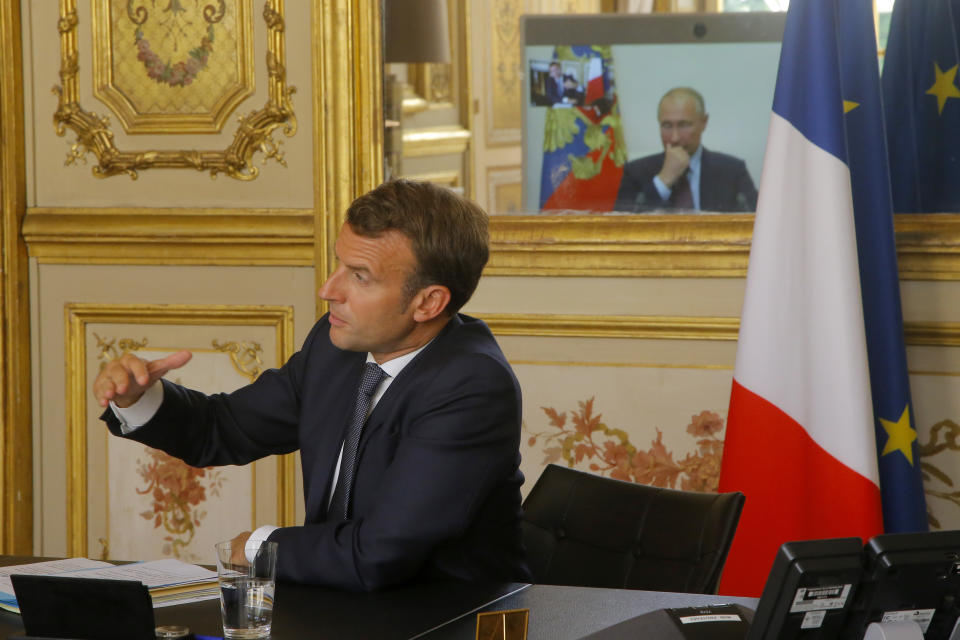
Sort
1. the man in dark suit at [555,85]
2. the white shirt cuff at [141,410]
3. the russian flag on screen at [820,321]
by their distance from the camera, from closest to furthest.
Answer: the white shirt cuff at [141,410], the russian flag on screen at [820,321], the man in dark suit at [555,85]

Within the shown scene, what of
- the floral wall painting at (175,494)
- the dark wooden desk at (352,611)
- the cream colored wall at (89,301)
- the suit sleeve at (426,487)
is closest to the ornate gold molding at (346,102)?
the cream colored wall at (89,301)

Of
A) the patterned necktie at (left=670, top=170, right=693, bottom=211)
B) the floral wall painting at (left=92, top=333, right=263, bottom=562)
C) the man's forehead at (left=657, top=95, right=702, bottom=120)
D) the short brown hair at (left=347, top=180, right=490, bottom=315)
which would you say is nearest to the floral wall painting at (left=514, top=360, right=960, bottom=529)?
the patterned necktie at (left=670, top=170, right=693, bottom=211)

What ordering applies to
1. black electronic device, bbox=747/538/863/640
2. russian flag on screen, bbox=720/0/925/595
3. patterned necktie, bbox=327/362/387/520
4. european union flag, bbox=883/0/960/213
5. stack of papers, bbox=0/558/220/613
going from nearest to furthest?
black electronic device, bbox=747/538/863/640 → stack of papers, bbox=0/558/220/613 → patterned necktie, bbox=327/362/387/520 → russian flag on screen, bbox=720/0/925/595 → european union flag, bbox=883/0/960/213

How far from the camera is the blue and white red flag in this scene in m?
3.25

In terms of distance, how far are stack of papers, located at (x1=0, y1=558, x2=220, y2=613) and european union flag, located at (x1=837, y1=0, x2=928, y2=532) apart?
1663mm

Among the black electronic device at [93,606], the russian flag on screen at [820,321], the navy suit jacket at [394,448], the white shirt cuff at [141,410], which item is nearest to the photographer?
the black electronic device at [93,606]

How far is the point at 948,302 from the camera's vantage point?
299 centimetres

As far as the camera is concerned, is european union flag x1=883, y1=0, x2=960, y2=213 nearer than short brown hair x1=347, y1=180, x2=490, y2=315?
No

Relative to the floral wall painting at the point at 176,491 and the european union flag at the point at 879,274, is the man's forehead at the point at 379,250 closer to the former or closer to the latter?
the european union flag at the point at 879,274

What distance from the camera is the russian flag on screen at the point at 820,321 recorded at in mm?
2766

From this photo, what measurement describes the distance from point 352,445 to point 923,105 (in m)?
1.74

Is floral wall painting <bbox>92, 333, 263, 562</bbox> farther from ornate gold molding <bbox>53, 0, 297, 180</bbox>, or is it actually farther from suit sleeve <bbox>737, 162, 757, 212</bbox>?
suit sleeve <bbox>737, 162, 757, 212</bbox>

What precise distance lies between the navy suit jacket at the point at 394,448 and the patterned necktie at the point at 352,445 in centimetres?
1

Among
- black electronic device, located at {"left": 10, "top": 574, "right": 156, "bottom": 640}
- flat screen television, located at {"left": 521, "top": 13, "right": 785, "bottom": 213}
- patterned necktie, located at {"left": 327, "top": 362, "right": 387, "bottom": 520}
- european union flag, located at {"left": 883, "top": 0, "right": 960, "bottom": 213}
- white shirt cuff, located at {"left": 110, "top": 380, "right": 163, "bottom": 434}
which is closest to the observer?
black electronic device, located at {"left": 10, "top": 574, "right": 156, "bottom": 640}
